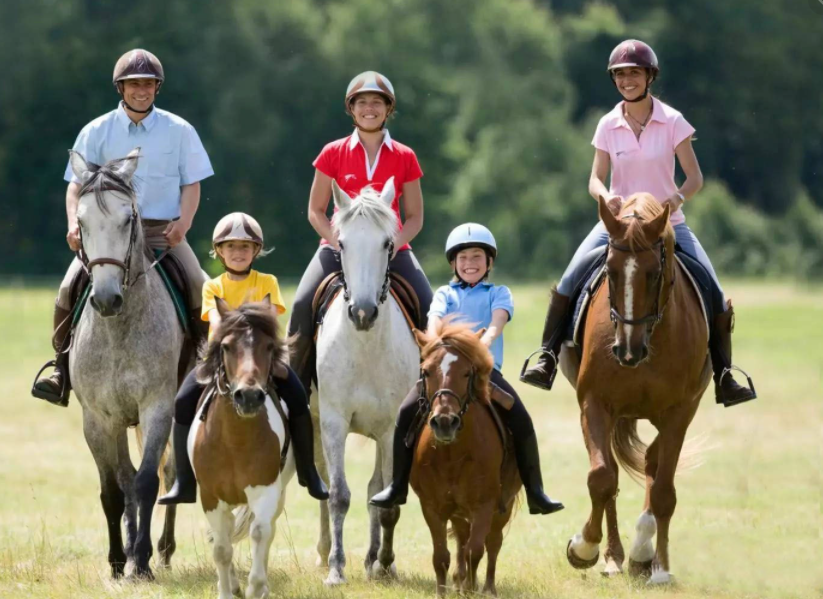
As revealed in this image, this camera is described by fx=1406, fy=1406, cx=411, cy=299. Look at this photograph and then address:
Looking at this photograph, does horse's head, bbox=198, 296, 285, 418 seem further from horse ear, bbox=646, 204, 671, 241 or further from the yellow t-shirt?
horse ear, bbox=646, 204, 671, 241

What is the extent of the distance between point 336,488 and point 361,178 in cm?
219

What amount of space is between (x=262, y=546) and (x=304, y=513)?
6175 mm

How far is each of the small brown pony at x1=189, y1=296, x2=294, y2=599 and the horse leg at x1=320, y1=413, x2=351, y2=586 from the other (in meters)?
0.99

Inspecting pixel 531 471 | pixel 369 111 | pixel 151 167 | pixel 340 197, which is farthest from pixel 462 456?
pixel 151 167

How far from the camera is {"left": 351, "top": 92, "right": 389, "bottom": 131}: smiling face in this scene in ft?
31.8

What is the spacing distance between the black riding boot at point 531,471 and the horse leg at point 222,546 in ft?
5.72

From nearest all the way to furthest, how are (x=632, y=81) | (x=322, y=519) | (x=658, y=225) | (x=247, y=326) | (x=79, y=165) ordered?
(x=247, y=326), (x=658, y=225), (x=79, y=165), (x=632, y=81), (x=322, y=519)

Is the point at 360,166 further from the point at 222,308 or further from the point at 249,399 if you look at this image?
the point at 249,399

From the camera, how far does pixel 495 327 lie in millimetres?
8289

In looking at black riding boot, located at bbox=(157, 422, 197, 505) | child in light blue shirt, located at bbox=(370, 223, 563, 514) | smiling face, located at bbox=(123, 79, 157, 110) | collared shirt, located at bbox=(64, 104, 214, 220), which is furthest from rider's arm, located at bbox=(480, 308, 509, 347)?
smiling face, located at bbox=(123, 79, 157, 110)

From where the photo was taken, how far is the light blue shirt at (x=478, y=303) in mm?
8625

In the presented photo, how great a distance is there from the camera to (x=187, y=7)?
55.7 metres

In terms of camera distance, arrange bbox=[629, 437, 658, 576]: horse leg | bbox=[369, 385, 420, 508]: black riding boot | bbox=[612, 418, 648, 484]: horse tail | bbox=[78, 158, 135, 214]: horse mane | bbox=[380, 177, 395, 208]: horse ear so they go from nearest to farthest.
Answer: bbox=[369, 385, 420, 508]: black riding boot
bbox=[78, 158, 135, 214]: horse mane
bbox=[380, 177, 395, 208]: horse ear
bbox=[629, 437, 658, 576]: horse leg
bbox=[612, 418, 648, 484]: horse tail

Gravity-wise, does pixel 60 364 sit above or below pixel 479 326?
below
